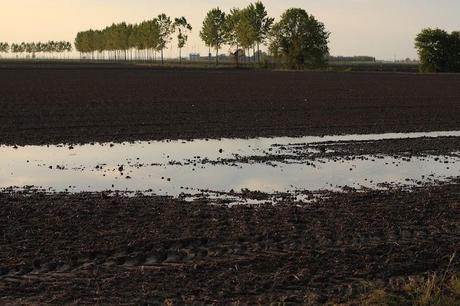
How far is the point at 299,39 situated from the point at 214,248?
11427 cm

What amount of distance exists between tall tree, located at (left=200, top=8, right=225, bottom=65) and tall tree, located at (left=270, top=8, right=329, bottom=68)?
2002 centimetres

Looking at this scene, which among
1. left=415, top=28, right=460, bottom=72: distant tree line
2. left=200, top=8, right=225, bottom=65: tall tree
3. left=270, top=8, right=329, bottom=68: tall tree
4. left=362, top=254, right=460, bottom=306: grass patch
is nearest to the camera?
left=362, top=254, right=460, bottom=306: grass patch

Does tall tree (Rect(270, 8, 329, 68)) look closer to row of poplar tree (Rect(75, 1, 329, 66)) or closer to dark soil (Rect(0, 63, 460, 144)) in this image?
row of poplar tree (Rect(75, 1, 329, 66))

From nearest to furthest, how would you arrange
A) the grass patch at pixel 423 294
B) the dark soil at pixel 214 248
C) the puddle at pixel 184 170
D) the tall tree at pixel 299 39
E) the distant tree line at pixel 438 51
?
the grass patch at pixel 423 294
the dark soil at pixel 214 248
the puddle at pixel 184 170
the distant tree line at pixel 438 51
the tall tree at pixel 299 39

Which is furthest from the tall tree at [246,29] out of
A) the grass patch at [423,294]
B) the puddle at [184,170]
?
the grass patch at [423,294]

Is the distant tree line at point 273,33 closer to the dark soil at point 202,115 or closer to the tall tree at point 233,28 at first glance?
the tall tree at point 233,28

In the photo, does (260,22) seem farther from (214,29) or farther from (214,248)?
(214,248)

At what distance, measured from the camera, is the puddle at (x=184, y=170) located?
14430 millimetres

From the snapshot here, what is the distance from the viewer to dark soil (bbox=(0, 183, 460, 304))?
7750 millimetres

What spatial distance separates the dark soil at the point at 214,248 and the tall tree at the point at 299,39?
353ft

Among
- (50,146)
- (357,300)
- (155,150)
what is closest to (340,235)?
(357,300)

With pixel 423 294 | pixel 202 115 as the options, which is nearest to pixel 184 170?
pixel 423 294

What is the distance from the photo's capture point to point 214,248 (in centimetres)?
953

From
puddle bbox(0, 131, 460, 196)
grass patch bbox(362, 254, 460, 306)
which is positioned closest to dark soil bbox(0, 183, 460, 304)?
grass patch bbox(362, 254, 460, 306)
